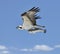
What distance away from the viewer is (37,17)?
531 inches

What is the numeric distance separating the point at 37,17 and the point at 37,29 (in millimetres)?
799

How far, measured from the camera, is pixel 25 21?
14.9 meters

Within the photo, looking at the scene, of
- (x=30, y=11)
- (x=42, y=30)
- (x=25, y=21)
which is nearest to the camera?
(x=42, y=30)

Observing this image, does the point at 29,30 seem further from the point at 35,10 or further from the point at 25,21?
the point at 35,10

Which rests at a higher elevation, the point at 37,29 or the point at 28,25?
the point at 28,25

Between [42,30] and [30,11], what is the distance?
1893 mm

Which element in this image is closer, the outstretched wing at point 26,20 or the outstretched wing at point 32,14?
the outstretched wing at point 32,14

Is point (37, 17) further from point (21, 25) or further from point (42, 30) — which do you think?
point (21, 25)

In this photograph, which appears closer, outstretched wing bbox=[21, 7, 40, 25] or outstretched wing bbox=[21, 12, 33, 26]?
outstretched wing bbox=[21, 7, 40, 25]

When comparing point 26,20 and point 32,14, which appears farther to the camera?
point 26,20

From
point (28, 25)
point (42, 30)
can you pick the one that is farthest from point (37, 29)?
point (28, 25)

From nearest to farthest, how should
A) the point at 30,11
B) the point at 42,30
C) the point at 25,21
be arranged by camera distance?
the point at 42,30
the point at 30,11
the point at 25,21

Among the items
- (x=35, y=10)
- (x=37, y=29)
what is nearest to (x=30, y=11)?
(x=35, y=10)

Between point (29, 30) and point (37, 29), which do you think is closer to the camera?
point (37, 29)
